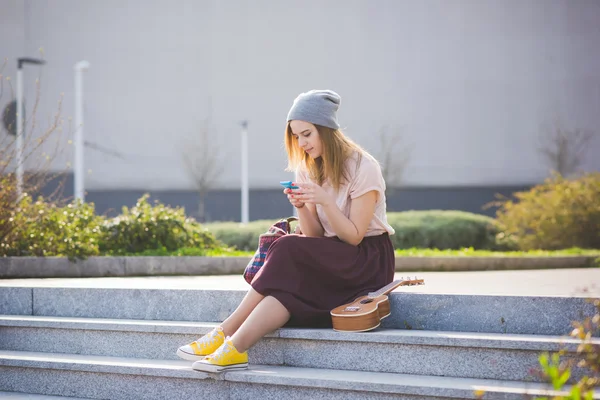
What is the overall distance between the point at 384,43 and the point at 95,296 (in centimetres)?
1978

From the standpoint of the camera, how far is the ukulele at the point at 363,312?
148 inches

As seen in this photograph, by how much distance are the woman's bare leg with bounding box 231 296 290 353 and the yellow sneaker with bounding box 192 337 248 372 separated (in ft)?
0.11

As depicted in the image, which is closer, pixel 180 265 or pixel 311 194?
pixel 311 194

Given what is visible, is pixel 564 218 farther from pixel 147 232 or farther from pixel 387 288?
pixel 387 288

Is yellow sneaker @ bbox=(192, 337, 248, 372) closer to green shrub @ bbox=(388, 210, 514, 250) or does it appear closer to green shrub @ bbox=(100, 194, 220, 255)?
green shrub @ bbox=(100, 194, 220, 255)

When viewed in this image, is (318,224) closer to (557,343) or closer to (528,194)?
(557,343)

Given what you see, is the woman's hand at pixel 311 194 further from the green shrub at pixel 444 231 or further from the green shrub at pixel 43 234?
the green shrub at pixel 444 231

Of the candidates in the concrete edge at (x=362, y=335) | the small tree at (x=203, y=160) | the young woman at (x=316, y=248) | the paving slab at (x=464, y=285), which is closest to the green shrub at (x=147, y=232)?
the paving slab at (x=464, y=285)

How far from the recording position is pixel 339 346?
12.6 ft

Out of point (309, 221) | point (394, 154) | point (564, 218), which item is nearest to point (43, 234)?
point (309, 221)

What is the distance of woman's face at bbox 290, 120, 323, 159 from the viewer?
406 cm

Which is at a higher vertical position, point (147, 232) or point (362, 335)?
point (147, 232)

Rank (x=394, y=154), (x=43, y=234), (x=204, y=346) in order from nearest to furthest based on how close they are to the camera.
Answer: (x=204, y=346), (x=43, y=234), (x=394, y=154)

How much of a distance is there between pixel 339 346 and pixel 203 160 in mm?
20172
